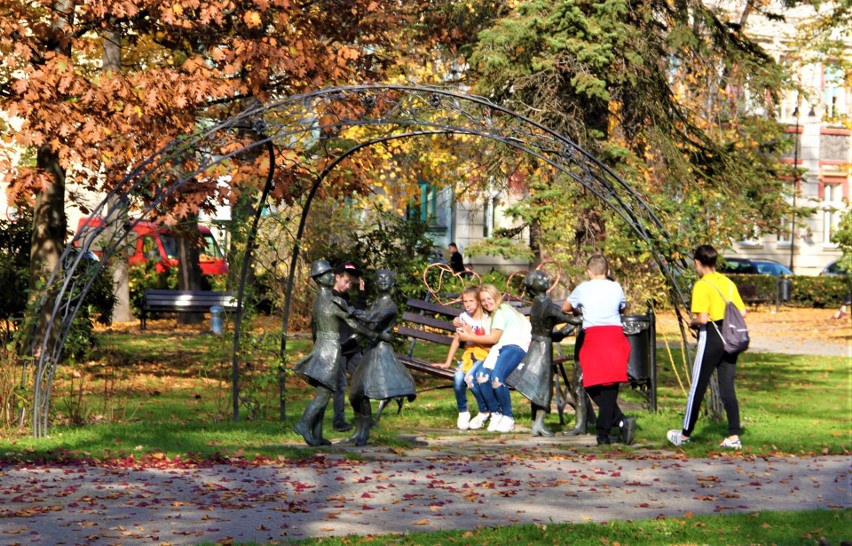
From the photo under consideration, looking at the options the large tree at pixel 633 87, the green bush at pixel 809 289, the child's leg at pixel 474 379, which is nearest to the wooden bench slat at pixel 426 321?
the child's leg at pixel 474 379

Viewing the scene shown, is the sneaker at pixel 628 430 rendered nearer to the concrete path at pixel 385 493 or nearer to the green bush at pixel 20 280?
the concrete path at pixel 385 493

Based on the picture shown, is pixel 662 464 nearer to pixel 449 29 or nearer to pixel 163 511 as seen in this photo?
pixel 163 511

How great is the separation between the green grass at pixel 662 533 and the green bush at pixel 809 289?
36.1 metres

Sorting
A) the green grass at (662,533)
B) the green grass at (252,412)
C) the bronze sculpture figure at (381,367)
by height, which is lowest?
the green grass at (252,412)

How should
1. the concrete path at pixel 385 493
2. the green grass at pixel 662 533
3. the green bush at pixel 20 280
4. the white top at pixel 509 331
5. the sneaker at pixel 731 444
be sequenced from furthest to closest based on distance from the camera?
the green bush at pixel 20 280 → the white top at pixel 509 331 → the sneaker at pixel 731 444 → the concrete path at pixel 385 493 → the green grass at pixel 662 533

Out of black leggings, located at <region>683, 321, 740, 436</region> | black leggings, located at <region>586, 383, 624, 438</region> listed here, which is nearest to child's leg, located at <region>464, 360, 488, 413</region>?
black leggings, located at <region>586, 383, 624, 438</region>

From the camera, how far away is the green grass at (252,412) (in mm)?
12000

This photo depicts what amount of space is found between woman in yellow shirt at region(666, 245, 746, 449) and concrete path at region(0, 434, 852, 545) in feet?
1.75

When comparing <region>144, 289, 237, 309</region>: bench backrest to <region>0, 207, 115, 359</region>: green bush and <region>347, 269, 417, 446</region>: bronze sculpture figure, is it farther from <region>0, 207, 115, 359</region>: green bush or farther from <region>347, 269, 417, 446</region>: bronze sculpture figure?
<region>347, 269, 417, 446</region>: bronze sculpture figure

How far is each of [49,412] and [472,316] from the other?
13.4ft

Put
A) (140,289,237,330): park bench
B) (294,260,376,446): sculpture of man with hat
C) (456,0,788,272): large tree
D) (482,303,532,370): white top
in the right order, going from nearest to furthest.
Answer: (294,260,376,446): sculpture of man with hat
(482,303,532,370): white top
(456,0,788,272): large tree
(140,289,237,330): park bench

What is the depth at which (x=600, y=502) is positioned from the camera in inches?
364

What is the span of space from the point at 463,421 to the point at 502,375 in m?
0.69

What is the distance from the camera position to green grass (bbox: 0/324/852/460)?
12000 mm
